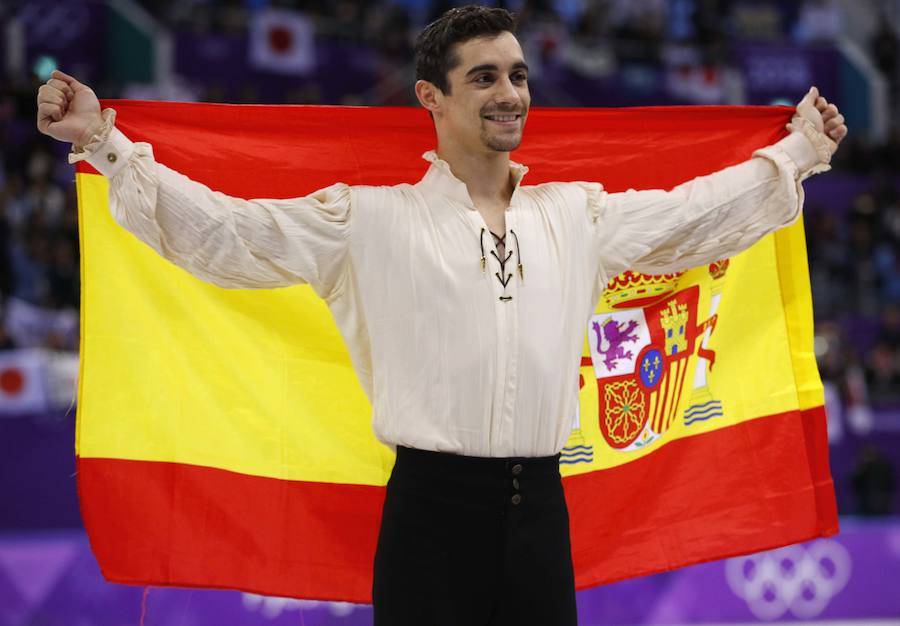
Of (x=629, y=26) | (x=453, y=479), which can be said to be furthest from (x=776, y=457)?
(x=629, y=26)

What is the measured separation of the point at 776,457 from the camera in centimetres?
390

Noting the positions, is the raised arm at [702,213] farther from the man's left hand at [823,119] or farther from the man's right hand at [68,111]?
the man's right hand at [68,111]

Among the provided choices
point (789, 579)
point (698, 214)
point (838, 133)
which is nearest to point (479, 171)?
point (698, 214)

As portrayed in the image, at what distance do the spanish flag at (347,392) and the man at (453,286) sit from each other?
1.99ft

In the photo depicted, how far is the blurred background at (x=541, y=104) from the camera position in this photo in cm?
681

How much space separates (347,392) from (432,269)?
92 centimetres

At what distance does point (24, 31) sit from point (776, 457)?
10.2m

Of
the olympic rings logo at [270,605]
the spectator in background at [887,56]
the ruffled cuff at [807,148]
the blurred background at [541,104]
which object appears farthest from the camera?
the spectator in background at [887,56]

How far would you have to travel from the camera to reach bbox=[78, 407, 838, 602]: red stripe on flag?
3.55 meters

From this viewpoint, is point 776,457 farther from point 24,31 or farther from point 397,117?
point 24,31

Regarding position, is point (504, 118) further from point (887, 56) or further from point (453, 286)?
point (887, 56)

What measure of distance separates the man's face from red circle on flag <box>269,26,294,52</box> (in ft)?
34.3

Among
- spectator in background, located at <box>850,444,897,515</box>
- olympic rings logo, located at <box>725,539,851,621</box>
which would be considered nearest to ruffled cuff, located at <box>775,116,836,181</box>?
olympic rings logo, located at <box>725,539,851,621</box>

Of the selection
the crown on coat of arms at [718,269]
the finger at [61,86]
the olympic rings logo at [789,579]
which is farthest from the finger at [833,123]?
the olympic rings logo at [789,579]
